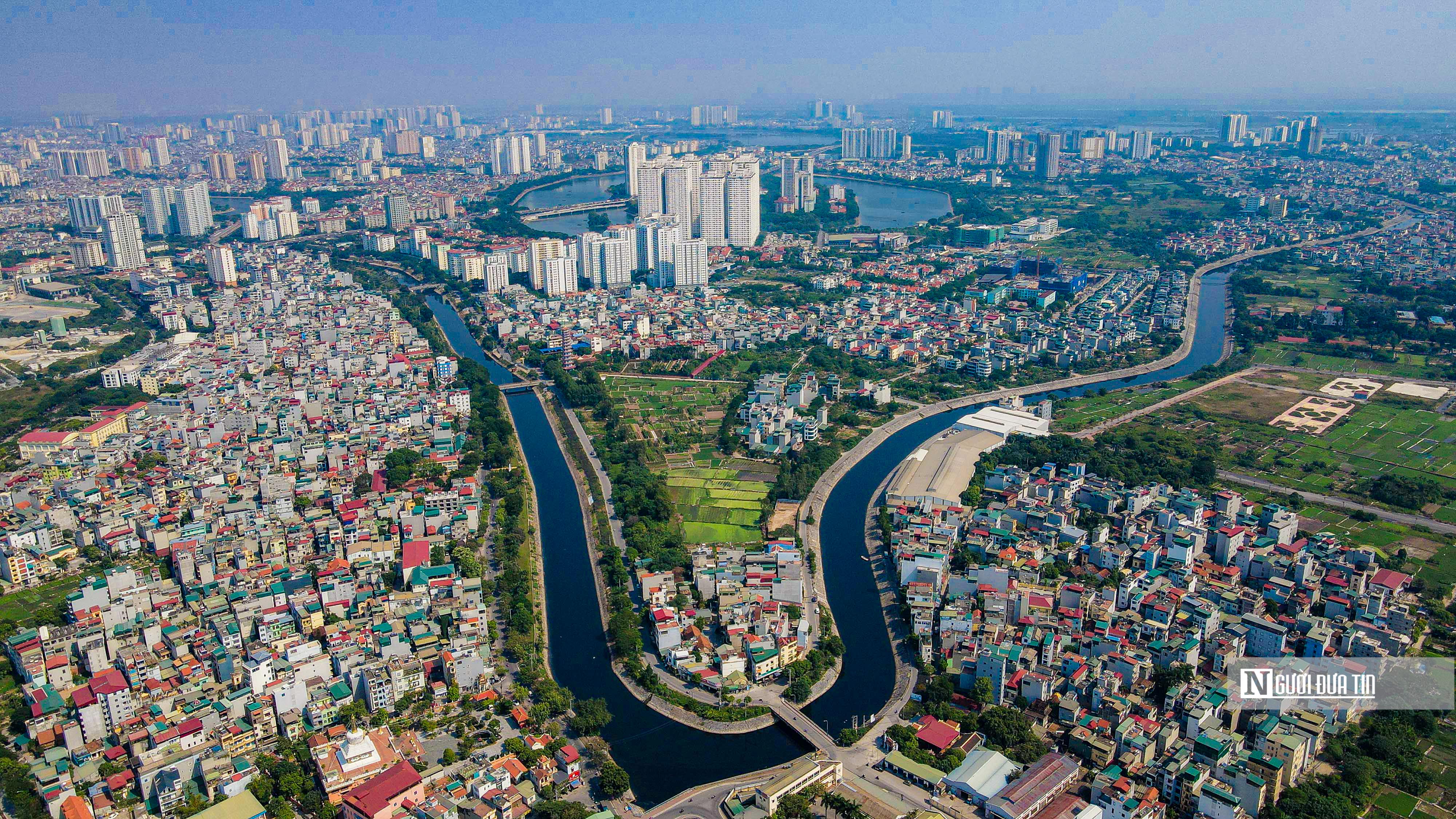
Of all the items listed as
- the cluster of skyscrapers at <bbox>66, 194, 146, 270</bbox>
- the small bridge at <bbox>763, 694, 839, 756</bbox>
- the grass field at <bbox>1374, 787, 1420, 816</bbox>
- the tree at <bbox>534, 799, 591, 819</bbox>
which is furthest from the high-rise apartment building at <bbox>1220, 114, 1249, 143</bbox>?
the tree at <bbox>534, 799, 591, 819</bbox>

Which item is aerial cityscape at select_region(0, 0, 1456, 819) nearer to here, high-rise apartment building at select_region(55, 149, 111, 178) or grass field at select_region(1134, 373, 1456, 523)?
grass field at select_region(1134, 373, 1456, 523)

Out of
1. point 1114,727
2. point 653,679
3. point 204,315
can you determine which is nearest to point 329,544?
point 653,679

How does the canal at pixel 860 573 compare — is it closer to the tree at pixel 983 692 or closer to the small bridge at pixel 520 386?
the tree at pixel 983 692

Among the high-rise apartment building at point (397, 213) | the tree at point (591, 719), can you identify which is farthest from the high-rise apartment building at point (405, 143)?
the tree at point (591, 719)

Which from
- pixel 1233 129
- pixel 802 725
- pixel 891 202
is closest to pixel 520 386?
pixel 802 725

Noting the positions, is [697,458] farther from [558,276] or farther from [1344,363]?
[1344,363]
